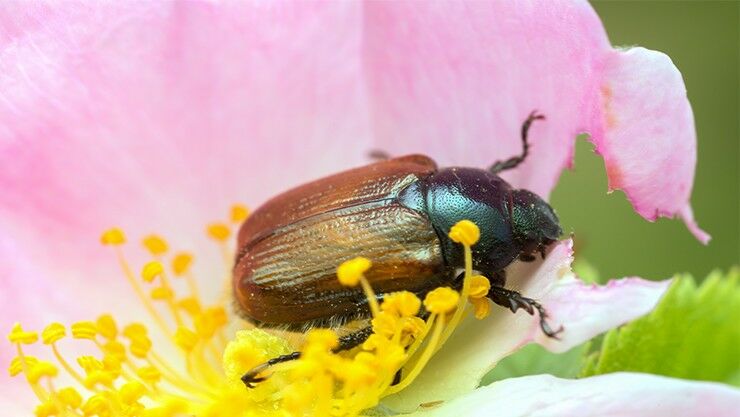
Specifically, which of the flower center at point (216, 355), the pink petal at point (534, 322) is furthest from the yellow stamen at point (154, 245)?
the pink petal at point (534, 322)

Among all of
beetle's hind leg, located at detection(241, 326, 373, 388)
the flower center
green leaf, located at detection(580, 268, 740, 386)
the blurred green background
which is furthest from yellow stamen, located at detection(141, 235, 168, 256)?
the blurred green background

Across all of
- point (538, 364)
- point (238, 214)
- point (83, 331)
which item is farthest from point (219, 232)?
point (538, 364)

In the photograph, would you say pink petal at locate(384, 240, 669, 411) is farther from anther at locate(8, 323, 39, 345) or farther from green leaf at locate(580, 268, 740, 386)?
anther at locate(8, 323, 39, 345)

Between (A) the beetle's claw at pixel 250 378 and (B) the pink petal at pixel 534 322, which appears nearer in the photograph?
(B) the pink petal at pixel 534 322

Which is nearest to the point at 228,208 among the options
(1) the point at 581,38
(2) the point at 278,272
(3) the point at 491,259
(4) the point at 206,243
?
(4) the point at 206,243

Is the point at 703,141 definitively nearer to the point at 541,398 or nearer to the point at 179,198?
the point at 179,198

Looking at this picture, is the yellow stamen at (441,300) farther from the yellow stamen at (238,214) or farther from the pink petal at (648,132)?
the yellow stamen at (238,214)
